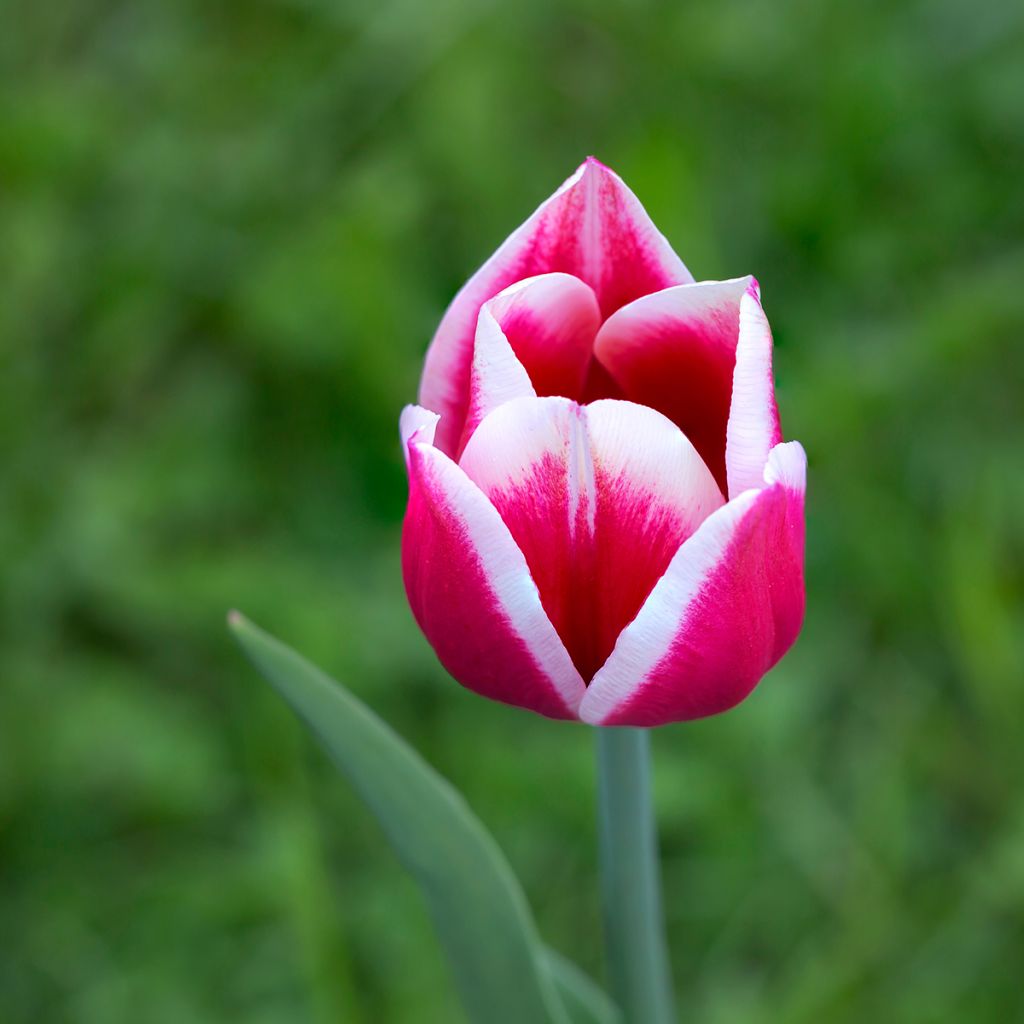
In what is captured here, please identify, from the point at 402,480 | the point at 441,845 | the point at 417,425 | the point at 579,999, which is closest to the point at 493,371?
the point at 417,425

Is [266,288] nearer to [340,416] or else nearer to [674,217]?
[340,416]

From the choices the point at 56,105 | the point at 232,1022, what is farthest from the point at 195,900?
the point at 56,105

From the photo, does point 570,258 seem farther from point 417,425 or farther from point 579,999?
point 579,999

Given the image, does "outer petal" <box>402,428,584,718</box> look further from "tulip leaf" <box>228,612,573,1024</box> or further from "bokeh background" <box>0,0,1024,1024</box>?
"bokeh background" <box>0,0,1024,1024</box>

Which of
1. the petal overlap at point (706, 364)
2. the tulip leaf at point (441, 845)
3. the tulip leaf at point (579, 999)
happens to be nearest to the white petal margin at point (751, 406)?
the petal overlap at point (706, 364)

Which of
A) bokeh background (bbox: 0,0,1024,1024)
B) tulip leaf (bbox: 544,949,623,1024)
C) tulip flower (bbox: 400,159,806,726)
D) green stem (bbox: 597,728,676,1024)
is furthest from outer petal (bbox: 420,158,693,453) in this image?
bokeh background (bbox: 0,0,1024,1024)

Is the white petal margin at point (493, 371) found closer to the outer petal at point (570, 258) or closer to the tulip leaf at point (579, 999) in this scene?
the outer petal at point (570, 258)

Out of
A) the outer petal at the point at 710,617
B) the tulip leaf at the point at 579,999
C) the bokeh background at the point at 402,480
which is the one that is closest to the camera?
the outer petal at the point at 710,617
